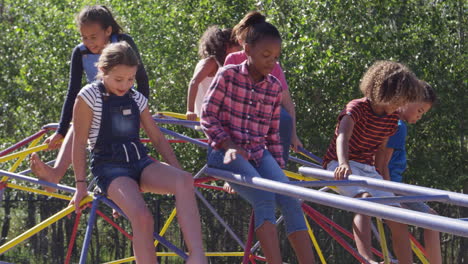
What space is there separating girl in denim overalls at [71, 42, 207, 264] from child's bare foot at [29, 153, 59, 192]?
0.38 m

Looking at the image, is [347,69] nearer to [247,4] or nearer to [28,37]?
[247,4]

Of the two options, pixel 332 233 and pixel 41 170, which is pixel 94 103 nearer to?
pixel 41 170

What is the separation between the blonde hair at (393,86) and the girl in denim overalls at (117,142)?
1257 millimetres

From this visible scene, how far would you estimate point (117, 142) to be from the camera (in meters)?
3.73

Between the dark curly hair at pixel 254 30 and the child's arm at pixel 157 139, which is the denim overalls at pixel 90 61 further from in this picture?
the dark curly hair at pixel 254 30

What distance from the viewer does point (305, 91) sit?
8969 millimetres

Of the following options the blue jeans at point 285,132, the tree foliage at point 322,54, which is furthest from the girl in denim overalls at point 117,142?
the tree foliage at point 322,54

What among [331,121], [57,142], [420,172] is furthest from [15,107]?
[57,142]

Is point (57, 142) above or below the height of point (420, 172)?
above

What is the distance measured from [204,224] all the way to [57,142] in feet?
17.6

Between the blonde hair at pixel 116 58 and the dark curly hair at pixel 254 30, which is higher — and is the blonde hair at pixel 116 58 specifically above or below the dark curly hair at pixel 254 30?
below

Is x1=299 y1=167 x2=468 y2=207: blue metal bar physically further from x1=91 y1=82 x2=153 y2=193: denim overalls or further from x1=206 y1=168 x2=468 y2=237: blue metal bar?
x1=91 y1=82 x2=153 y2=193: denim overalls

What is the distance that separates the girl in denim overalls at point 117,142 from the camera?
352 centimetres

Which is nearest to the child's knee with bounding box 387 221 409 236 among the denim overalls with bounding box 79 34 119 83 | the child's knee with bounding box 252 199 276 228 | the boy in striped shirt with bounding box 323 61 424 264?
the boy in striped shirt with bounding box 323 61 424 264
